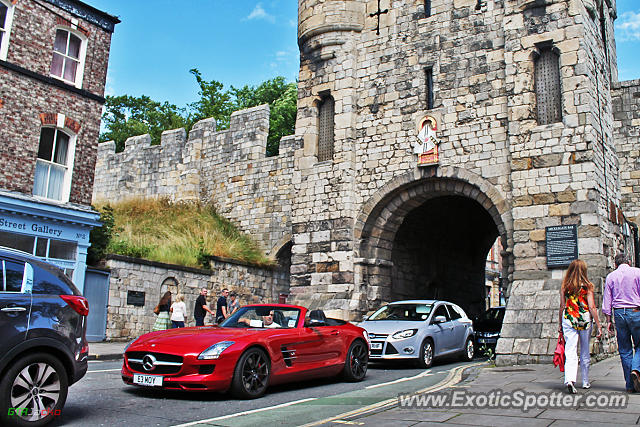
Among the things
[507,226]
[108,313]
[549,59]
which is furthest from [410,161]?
[108,313]

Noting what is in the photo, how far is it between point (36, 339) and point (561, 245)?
35.9 ft

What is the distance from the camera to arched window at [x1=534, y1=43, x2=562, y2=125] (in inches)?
549

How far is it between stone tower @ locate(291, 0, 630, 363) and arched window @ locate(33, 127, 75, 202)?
634cm

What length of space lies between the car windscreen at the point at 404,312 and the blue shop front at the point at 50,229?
7.96 meters

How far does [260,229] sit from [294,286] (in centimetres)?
735

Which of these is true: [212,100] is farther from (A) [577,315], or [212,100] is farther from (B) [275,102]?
(A) [577,315]

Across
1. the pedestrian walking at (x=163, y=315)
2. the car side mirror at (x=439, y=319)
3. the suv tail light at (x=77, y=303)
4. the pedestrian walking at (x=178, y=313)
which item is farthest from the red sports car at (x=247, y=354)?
the pedestrian walking at (x=163, y=315)

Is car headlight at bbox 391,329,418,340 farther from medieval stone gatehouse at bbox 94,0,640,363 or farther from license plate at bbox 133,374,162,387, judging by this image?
license plate at bbox 133,374,162,387

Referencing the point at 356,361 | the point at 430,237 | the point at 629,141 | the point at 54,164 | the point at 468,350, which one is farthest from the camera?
the point at 430,237

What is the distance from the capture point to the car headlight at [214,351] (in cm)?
705

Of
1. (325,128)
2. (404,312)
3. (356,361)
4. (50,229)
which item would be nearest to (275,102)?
(325,128)

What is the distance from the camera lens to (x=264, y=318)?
8.74 meters

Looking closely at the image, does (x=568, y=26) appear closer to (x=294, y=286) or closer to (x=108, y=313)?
(x=294, y=286)

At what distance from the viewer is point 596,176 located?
43.2 feet
